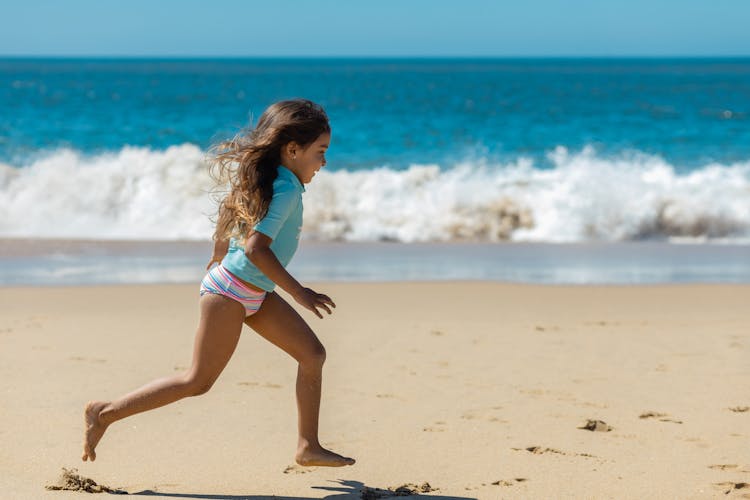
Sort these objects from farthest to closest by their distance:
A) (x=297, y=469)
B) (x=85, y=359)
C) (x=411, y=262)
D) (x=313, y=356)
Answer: (x=411, y=262) < (x=85, y=359) < (x=297, y=469) < (x=313, y=356)

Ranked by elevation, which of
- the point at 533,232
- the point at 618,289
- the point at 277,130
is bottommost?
the point at 277,130

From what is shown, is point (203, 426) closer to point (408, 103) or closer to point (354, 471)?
point (354, 471)

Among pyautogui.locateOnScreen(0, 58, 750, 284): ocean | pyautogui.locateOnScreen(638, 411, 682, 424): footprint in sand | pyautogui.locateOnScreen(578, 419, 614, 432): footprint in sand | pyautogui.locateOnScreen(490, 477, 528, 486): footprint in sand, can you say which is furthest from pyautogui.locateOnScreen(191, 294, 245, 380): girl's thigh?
pyautogui.locateOnScreen(638, 411, 682, 424): footprint in sand

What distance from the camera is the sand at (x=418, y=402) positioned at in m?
3.69

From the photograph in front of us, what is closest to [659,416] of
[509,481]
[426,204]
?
[509,481]

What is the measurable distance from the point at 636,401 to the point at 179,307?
11.9 ft

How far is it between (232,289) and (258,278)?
10 centimetres

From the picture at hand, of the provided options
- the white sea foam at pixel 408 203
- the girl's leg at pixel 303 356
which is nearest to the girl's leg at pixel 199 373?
the girl's leg at pixel 303 356

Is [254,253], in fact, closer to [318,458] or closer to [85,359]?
[318,458]

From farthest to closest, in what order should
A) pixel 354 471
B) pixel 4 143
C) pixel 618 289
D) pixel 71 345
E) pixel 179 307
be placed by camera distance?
pixel 4 143 < pixel 618 289 < pixel 179 307 < pixel 71 345 < pixel 354 471

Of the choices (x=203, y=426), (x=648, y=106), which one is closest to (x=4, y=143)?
(x=203, y=426)

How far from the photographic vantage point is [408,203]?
566 inches

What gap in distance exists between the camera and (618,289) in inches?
320

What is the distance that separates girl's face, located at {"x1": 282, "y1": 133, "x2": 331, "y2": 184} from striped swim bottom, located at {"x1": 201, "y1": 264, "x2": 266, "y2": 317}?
44cm
